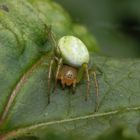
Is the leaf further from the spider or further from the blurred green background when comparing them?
the blurred green background

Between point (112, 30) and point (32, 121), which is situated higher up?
point (112, 30)

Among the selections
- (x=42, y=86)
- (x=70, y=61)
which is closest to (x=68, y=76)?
(x=70, y=61)

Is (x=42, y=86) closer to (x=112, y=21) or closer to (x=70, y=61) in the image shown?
(x=70, y=61)

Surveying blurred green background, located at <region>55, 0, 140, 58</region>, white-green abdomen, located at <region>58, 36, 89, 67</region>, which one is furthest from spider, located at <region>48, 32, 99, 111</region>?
blurred green background, located at <region>55, 0, 140, 58</region>

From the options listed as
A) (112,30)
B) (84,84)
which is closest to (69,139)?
(84,84)

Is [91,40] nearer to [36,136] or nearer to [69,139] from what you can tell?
[36,136]

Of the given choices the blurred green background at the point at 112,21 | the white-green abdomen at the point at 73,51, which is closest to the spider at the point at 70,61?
the white-green abdomen at the point at 73,51

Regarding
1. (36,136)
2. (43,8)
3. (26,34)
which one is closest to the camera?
(36,136)

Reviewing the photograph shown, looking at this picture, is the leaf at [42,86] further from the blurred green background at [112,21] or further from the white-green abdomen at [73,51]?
the blurred green background at [112,21]
